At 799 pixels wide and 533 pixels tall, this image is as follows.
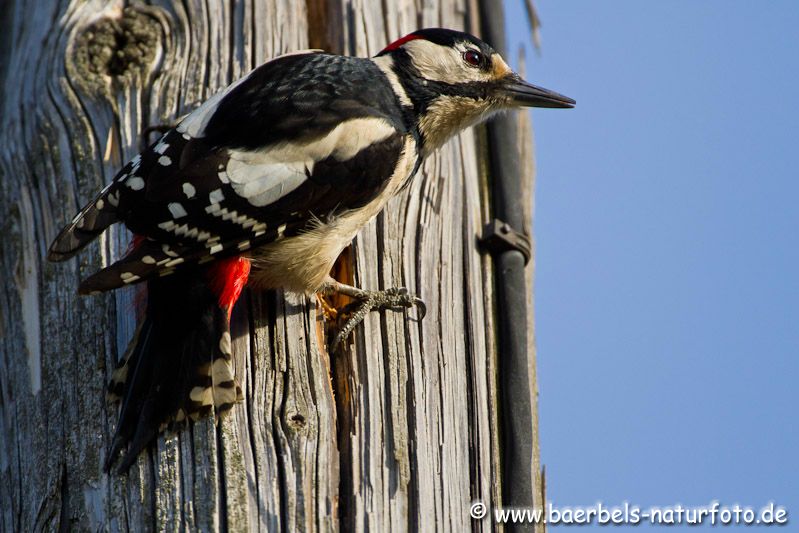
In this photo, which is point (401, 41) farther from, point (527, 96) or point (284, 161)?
point (284, 161)

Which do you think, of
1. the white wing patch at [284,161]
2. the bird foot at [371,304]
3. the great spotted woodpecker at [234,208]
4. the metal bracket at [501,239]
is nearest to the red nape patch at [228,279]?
the great spotted woodpecker at [234,208]

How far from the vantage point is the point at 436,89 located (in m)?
3.68

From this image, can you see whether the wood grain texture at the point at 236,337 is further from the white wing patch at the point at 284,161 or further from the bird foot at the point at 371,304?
the white wing patch at the point at 284,161

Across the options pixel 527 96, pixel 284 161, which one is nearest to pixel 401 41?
pixel 527 96

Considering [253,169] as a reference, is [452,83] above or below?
above

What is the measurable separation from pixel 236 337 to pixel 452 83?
1.28 metres

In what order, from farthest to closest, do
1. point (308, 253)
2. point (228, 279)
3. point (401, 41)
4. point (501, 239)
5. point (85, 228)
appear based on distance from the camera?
1. point (401, 41)
2. point (501, 239)
3. point (308, 253)
4. point (228, 279)
5. point (85, 228)

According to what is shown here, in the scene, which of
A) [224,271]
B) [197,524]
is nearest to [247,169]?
[224,271]

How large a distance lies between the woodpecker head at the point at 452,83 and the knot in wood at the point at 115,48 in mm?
766

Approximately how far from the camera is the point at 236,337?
2.99 meters

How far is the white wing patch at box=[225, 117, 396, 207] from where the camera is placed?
10.1 ft

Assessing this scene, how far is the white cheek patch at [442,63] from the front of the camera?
363 centimetres

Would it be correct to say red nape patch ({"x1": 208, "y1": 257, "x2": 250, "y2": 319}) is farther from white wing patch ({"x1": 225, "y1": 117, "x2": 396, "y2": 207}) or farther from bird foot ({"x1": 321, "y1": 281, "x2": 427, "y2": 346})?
bird foot ({"x1": 321, "y1": 281, "x2": 427, "y2": 346})
